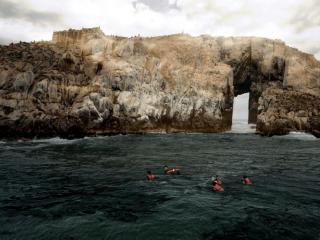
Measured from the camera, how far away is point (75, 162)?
42219mm

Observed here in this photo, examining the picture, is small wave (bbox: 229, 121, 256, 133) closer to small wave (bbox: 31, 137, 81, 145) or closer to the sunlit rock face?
the sunlit rock face

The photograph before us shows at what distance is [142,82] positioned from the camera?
87812mm

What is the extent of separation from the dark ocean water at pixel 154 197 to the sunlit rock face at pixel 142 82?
24520 millimetres

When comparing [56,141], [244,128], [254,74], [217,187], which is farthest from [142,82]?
[217,187]

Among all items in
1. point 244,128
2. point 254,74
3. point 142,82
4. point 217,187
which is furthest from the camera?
point 254,74

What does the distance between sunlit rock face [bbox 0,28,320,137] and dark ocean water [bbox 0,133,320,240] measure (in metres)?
24.5

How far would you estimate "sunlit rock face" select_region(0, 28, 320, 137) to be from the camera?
7012cm

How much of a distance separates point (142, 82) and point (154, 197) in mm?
63050

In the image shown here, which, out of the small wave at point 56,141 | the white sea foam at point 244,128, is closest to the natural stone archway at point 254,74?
the white sea foam at point 244,128

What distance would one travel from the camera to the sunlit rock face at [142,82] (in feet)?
230

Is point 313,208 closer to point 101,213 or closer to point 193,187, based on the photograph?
point 193,187

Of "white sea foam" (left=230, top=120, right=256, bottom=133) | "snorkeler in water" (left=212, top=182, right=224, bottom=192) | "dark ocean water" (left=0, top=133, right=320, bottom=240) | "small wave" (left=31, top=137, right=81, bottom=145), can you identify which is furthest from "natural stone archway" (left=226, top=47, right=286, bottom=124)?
"snorkeler in water" (left=212, top=182, right=224, bottom=192)

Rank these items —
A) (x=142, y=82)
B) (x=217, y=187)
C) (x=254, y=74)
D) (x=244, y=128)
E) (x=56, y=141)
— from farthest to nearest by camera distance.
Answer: (x=254, y=74)
(x=244, y=128)
(x=142, y=82)
(x=56, y=141)
(x=217, y=187)

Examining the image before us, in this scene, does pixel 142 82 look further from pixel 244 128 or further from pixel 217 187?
pixel 217 187
